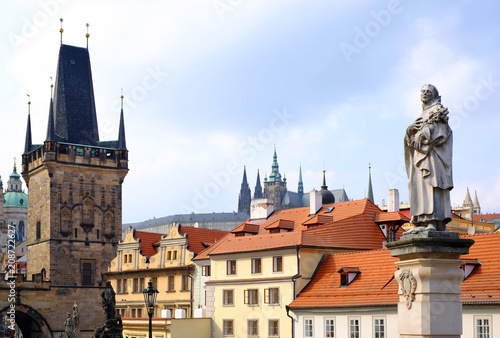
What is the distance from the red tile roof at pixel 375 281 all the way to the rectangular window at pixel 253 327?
139 inches

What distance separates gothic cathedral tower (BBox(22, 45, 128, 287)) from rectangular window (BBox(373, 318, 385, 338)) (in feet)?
149

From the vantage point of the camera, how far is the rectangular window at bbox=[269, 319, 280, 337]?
39.0 meters

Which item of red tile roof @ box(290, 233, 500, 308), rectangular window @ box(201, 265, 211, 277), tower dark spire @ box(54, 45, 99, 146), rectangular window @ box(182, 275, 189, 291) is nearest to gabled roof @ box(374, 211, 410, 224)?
red tile roof @ box(290, 233, 500, 308)

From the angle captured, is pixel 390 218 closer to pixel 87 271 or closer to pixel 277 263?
pixel 277 263

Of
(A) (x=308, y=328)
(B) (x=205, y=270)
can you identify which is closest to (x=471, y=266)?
(A) (x=308, y=328)

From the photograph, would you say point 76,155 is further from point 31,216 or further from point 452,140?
point 452,140

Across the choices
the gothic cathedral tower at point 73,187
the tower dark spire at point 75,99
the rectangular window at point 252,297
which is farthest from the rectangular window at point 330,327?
the tower dark spire at point 75,99

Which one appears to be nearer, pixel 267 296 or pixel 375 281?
pixel 375 281

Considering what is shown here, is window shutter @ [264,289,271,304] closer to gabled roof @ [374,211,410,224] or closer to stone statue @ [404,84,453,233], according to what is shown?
gabled roof @ [374,211,410,224]

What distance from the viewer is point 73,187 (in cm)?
7475

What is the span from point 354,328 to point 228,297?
1103cm

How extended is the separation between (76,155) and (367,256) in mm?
45806

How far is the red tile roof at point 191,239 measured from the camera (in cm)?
5659

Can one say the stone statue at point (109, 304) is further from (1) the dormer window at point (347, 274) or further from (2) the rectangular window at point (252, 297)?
(2) the rectangular window at point (252, 297)
